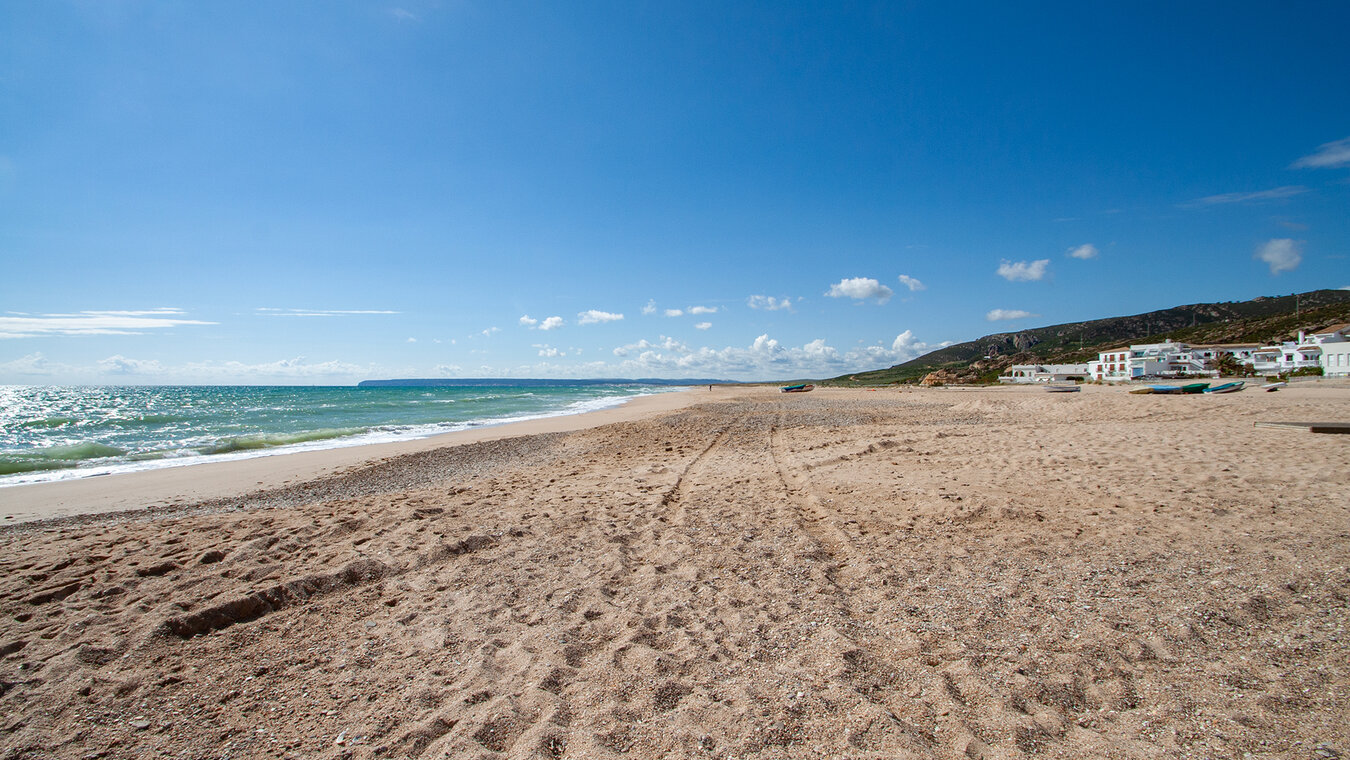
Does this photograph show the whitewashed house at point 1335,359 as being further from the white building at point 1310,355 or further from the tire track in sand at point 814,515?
the tire track in sand at point 814,515

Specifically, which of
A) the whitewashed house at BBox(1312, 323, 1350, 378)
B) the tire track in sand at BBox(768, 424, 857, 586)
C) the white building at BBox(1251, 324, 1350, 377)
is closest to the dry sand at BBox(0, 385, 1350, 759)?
the tire track in sand at BBox(768, 424, 857, 586)

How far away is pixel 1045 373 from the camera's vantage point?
5841 cm

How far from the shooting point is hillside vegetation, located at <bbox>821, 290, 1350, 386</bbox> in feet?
230

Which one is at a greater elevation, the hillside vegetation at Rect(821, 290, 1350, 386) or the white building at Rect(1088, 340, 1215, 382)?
the hillside vegetation at Rect(821, 290, 1350, 386)

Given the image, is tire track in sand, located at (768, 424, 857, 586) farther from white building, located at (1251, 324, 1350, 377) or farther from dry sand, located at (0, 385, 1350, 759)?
white building, located at (1251, 324, 1350, 377)

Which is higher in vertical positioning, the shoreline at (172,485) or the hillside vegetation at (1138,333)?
the hillside vegetation at (1138,333)

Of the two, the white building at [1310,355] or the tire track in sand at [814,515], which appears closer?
the tire track in sand at [814,515]

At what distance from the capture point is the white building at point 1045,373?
55.6 metres

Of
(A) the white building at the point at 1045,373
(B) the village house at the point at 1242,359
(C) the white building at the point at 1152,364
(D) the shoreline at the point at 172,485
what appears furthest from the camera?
(A) the white building at the point at 1045,373

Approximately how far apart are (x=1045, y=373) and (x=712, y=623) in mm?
68147

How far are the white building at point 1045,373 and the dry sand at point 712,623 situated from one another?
184ft

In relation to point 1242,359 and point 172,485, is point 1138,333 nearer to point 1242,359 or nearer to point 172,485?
point 1242,359

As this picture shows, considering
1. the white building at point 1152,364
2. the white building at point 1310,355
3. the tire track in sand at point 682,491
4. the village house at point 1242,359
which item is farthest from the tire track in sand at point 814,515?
the white building at point 1152,364

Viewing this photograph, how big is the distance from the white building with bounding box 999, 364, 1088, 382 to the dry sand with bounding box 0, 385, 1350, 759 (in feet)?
184
